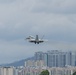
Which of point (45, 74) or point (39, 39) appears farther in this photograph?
point (45, 74)

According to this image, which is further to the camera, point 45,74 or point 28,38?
point 45,74

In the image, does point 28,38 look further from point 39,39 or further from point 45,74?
point 45,74

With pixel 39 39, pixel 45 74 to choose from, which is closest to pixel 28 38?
pixel 39 39
